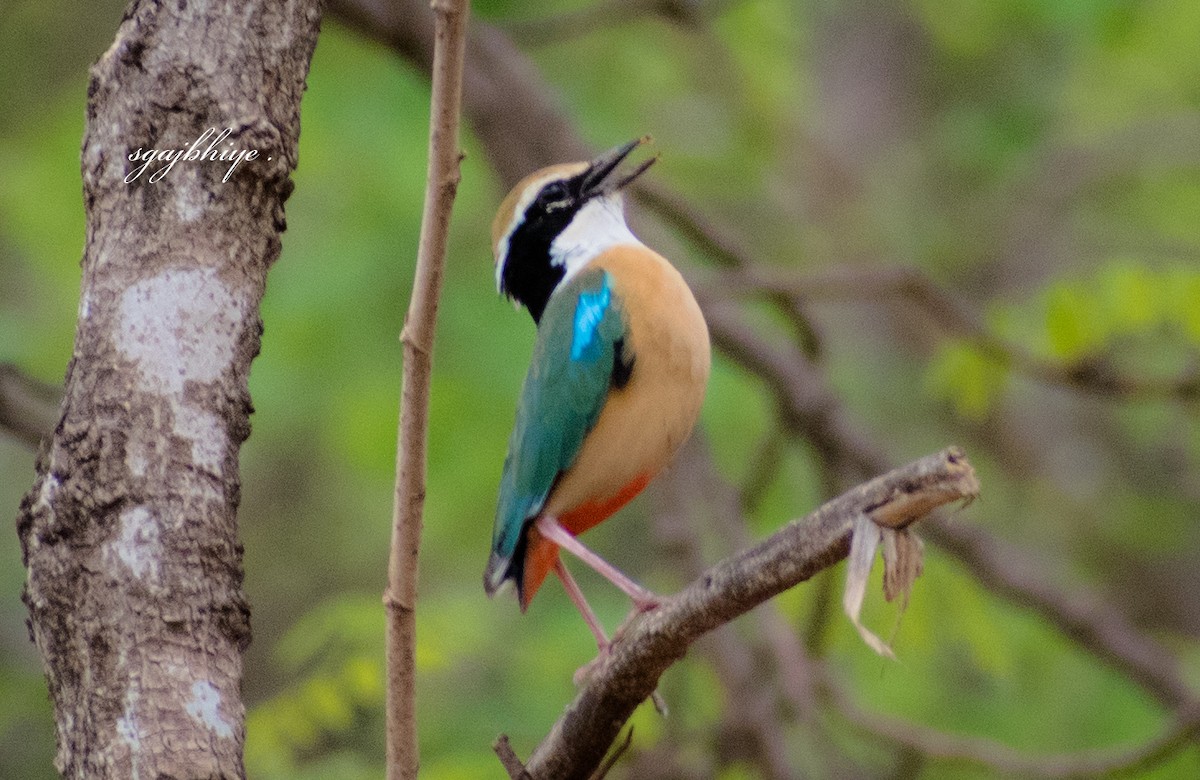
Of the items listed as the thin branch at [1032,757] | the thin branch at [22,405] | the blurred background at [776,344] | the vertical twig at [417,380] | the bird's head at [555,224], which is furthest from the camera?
the blurred background at [776,344]

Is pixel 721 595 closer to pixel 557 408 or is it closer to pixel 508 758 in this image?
pixel 508 758

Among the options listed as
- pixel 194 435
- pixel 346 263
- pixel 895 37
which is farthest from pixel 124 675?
pixel 895 37

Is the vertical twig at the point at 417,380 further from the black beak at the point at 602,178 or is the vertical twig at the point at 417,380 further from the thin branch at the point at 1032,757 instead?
the thin branch at the point at 1032,757

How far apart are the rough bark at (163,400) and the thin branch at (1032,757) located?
4147 mm

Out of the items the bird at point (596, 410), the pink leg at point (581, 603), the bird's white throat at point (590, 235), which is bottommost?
the pink leg at point (581, 603)

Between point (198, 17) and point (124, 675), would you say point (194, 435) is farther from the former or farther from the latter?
point (198, 17)

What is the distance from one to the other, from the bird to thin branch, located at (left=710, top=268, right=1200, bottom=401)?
2.29 m

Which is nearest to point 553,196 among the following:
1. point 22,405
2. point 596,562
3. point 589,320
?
point 589,320

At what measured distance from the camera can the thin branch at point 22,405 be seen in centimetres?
488

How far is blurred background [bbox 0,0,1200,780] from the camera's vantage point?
6.76 metres

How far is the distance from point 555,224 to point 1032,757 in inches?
128

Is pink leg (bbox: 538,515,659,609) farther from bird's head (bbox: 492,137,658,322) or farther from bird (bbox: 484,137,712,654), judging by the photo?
bird's head (bbox: 492,137,658,322)

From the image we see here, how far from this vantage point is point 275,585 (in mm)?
11344

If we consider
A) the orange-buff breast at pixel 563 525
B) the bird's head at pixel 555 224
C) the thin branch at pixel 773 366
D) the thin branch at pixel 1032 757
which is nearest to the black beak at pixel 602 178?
the bird's head at pixel 555 224
